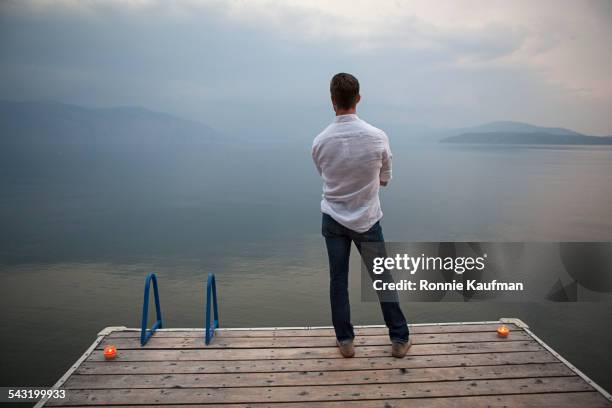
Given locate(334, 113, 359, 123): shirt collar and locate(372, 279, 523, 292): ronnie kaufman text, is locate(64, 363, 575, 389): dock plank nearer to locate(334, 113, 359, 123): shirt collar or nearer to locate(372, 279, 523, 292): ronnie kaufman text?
locate(334, 113, 359, 123): shirt collar

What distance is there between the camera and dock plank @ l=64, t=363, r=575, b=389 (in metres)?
3.76

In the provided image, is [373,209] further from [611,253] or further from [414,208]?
[414,208]

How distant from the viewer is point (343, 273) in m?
3.92

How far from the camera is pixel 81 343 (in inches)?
307

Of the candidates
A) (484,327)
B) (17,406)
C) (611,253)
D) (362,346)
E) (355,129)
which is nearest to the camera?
(355,129)

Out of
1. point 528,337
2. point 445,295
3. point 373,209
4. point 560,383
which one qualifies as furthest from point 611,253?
point 373,209

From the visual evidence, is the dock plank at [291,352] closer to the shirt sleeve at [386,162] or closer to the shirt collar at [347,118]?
the shirt sleeve at [386,162]

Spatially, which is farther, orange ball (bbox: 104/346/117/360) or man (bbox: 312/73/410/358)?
orange ball (bbox: 104/346/117/360)

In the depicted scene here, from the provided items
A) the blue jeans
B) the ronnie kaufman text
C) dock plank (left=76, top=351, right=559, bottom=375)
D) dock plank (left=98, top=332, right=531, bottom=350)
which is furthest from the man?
the ronnie kaufman text

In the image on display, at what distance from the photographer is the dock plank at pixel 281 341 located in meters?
4.43

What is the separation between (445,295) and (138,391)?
7.96 m

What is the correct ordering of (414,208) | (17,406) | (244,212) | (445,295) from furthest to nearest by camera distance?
(414,208), (244,212), (445,295), (17,406)

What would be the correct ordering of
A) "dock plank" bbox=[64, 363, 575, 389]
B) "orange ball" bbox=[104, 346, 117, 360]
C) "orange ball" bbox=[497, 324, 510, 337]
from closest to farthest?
"dock plank" bbox=[64, 363, 575, 389] → "orange ball" bbox=[104, 346, 117, 360] → "orange ball" bbox=[497, 324, 510, 337]

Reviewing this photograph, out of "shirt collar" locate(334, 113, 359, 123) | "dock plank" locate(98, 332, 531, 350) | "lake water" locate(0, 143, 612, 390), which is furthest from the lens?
"lake water" locate(0, 143, 612, 390)
